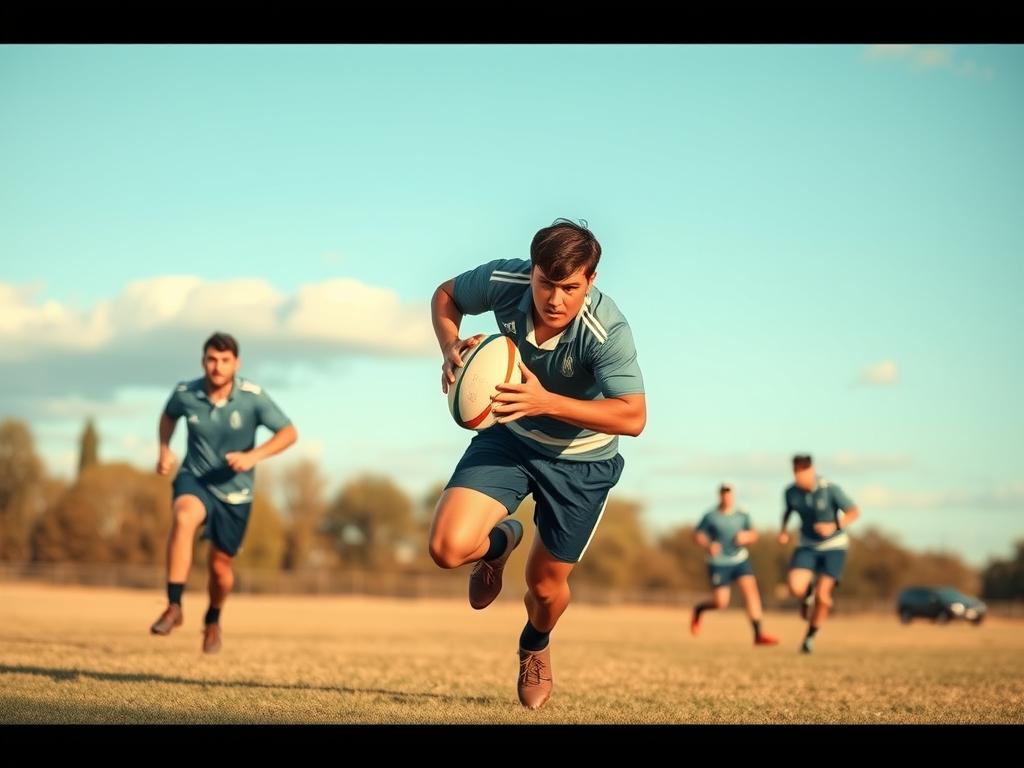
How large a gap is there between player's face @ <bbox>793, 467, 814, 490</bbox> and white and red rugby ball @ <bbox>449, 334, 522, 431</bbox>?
9.60m

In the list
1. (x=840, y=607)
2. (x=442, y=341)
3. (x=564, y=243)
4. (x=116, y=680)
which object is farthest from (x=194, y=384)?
(x=840, y=607)

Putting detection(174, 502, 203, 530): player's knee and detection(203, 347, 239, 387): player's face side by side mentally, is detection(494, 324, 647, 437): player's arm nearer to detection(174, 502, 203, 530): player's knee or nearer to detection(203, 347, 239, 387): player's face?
detection(203, 347, 239, 387): player's face

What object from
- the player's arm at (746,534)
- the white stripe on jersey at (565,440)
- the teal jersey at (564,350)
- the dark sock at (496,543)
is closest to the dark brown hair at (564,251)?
the teal jersey at (564,350)

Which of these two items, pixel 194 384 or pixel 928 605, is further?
pixel 928 605

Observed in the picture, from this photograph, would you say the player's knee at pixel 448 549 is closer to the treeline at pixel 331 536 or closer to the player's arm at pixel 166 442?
the player's arm at pixel 166 442

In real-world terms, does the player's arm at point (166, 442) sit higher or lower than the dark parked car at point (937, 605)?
higher

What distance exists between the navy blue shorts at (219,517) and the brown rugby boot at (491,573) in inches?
165

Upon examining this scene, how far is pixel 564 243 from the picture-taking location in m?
5.93

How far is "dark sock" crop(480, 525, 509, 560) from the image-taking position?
23.0 feet

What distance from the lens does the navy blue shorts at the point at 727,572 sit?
59.9 ft

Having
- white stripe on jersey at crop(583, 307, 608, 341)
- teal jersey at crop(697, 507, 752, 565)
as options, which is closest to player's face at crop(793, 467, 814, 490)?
teal jersey at crop(697, 507, 752, 565)

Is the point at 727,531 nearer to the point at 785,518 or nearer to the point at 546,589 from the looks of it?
the point at 785,518

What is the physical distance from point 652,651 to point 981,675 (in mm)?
4632
